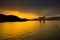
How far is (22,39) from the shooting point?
8.86 meters

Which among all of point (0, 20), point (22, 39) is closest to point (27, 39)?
point (22, 39)

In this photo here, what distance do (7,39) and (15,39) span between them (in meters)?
0.50

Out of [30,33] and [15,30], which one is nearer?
[30,33]

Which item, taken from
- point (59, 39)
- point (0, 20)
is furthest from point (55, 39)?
point (0, 20)

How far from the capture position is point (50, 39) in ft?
28.8

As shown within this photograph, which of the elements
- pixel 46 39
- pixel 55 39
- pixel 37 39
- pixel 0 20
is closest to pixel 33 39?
pixel 37 39

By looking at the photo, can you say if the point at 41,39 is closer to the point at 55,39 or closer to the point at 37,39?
the point at 37,39

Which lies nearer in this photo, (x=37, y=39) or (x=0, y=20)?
(x=37, y=39)

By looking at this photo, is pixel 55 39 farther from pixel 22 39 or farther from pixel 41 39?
pixel 22 39

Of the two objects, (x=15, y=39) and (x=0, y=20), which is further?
(x=0, y=20)

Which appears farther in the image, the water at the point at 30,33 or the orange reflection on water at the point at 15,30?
the orange reflection on water at the point at 15,30

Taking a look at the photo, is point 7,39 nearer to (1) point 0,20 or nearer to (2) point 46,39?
A: (2) point 46,39

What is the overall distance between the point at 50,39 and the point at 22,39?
67.3 inches

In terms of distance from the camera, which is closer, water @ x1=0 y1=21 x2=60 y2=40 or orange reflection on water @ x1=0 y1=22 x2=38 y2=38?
water @ x1=0 y1=21 x2=60 y2=40
